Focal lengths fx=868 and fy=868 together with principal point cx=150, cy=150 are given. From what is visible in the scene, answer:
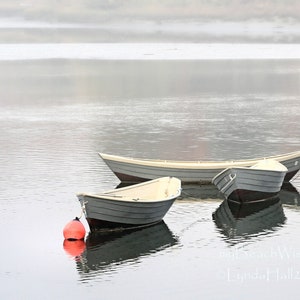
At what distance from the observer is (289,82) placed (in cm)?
8531

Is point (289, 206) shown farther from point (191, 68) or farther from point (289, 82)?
point (191, 68)

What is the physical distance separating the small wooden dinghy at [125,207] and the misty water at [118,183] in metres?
0.40

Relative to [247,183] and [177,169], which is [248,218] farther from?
[177,169]

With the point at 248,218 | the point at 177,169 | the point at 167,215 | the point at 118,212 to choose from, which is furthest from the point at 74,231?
the point at 177,169

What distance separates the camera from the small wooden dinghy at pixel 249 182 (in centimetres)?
3142

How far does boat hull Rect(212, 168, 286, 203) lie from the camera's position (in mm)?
31422

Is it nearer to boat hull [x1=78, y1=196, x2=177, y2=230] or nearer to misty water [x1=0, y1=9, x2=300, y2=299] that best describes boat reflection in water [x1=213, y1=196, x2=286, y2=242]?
misty water [x1=0, y1=9, x2=300, y2=299]

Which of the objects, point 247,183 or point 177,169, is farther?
point 177,169

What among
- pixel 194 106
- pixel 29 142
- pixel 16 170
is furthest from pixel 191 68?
pixel 16 170

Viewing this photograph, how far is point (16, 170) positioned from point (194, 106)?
28.5 meters

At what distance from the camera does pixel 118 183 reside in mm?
35500

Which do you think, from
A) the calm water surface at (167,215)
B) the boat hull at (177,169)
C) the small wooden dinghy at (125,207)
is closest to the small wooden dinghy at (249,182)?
the calm water surface at (167,215)

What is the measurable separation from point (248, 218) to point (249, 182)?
72.7 inches

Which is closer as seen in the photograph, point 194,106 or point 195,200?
point 195,200
